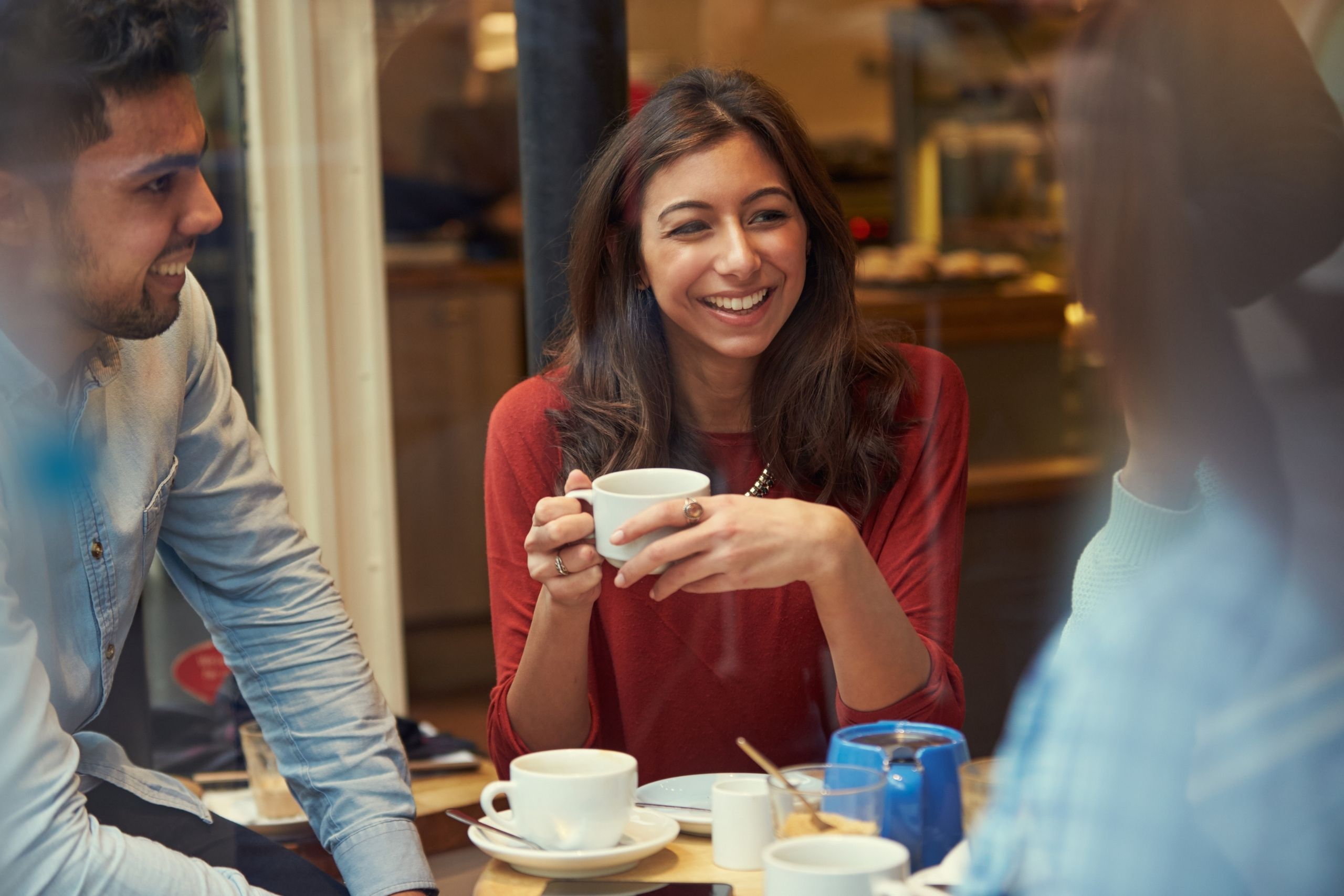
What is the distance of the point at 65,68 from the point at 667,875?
704 millimetres

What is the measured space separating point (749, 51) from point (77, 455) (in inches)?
43.4

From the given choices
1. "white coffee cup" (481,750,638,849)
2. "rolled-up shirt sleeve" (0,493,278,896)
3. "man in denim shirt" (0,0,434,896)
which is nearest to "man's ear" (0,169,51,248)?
"man in denim shirt" (0,0,434,896)

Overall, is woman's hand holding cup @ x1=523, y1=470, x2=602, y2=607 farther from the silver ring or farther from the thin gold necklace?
the thin gold necklace

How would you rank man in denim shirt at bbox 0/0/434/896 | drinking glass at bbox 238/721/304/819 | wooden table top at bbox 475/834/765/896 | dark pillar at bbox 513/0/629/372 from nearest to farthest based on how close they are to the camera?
1. wooden table top at bbox 475/834/765/896
2. man in denim shirt at bbox 0/0/434/896
3. dark pillar at bbox 513/0/629/372
4. drinking glass at bbox 238/721/304/819

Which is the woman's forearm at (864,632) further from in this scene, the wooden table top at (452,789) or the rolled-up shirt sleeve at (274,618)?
the wooden table top at (452,789)

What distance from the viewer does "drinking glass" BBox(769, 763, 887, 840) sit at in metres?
0.71

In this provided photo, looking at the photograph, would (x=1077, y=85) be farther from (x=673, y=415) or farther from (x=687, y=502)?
(x=673, y=415)

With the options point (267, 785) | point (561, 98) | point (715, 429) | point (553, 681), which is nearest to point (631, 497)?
point (553, 681)

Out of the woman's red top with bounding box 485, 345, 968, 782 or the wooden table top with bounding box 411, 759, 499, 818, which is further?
the wooden table top with bounding box 411, 759, 499, 818

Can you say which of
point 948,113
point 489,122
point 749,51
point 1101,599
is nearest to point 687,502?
point 1101,599

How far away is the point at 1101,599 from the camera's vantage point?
33.1 inches

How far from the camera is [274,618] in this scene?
1.24 metres

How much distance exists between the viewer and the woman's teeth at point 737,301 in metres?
1.30

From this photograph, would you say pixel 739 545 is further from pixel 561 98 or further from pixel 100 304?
pixel 561 98
